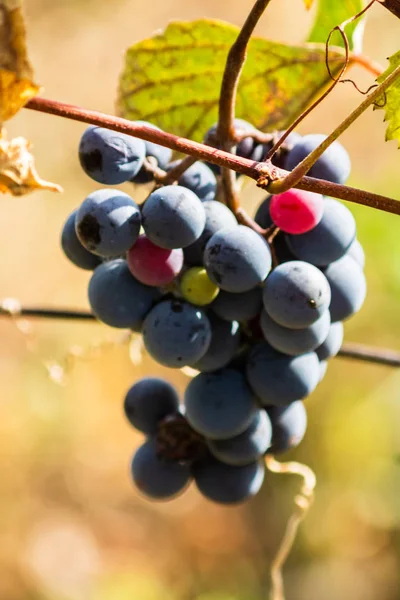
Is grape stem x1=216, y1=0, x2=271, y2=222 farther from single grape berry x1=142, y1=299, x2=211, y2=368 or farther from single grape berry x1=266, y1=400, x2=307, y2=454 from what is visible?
single grape berry x1=266, y1=400, x2=307, y2=454

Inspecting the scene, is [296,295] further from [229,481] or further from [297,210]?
[229,481]

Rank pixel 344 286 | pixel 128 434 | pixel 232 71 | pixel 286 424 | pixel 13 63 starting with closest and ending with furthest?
1. pixel 13 63
2. pixel 232 71
3. pixel 344 286
4. pixel 286 424
5. pixel 128 434

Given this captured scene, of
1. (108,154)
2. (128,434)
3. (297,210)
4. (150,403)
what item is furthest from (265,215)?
(128,434)

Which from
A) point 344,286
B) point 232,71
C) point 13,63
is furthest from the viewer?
point 344,286

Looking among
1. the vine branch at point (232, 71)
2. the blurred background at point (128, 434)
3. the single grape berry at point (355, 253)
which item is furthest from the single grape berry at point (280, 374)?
the blurred background at point (128, 434)

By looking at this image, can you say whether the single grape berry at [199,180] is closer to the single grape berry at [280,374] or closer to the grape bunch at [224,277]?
the grape bunch at [224,277]

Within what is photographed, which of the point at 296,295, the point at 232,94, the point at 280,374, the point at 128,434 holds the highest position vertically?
the point at 232,94

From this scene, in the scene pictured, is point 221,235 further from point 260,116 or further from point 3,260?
point 3,260
